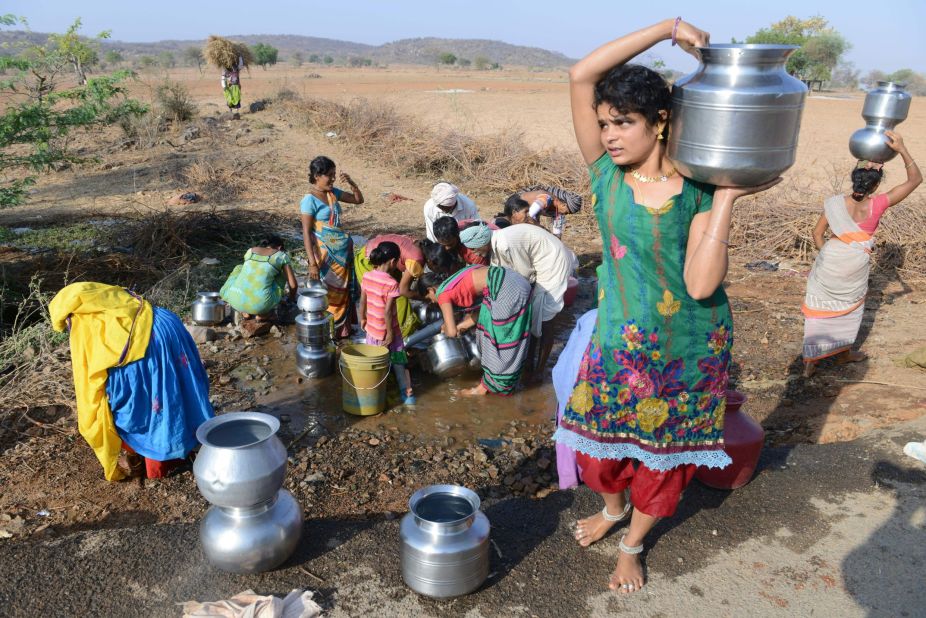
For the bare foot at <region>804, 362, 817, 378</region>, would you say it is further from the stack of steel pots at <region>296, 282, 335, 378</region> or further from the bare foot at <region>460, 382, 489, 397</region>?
the stack of steel pots at <region>296, 282, 335, 378</region>

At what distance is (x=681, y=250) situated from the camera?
2033 millimetres

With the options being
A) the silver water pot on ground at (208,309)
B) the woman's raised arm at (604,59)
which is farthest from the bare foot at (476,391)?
the woman's raised arm at (604,59)

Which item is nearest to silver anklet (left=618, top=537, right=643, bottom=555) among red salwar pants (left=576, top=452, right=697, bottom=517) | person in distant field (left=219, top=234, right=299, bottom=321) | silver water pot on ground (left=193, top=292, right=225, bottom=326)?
red salwar pants (left=576, top=452, right=697, bottom=517)

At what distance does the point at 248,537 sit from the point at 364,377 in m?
1.99

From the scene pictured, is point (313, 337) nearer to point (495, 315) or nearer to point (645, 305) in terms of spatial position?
point (495, 315)

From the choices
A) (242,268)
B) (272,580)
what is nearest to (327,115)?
(242,268)

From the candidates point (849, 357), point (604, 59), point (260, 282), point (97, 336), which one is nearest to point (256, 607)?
point (97, 336)

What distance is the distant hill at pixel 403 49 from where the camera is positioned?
10462 cm

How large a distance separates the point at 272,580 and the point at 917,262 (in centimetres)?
754

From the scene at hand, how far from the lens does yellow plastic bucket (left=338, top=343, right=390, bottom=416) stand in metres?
4.38

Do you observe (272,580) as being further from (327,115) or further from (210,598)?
(327,115)

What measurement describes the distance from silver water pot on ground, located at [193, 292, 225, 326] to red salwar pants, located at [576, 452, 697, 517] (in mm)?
4190

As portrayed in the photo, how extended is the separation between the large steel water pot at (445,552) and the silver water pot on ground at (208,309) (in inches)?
151

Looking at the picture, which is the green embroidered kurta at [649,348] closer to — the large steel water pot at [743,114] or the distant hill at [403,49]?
the large steel water pot at [743,114]
